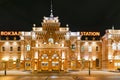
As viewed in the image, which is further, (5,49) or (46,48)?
(5,49)

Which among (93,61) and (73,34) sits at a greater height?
(73,34)

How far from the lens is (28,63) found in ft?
319

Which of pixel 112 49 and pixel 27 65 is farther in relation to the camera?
pixel 27 65

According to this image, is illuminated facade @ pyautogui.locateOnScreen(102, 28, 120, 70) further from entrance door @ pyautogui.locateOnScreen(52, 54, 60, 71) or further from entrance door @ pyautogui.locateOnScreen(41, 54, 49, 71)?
entrance door @ pyautogui.locateOnScreen(41, 54, 49, 71)

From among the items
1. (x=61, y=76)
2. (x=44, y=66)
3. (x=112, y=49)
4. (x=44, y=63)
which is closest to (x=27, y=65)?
(x=44, y=63)

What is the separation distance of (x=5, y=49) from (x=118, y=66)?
38619 mm

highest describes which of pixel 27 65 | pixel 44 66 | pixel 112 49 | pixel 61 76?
pixel 112 49

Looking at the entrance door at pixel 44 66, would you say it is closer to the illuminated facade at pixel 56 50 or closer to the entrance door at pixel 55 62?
the illuminated facade at pixel 56 50

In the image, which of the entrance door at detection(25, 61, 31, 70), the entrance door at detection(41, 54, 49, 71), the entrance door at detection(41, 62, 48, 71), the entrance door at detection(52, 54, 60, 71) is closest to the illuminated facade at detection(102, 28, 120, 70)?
the entrance door at detection(52, 54, 60, 71)

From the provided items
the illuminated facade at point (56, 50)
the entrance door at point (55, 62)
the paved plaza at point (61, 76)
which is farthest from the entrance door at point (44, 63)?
the paved plaza at point (61, 76)

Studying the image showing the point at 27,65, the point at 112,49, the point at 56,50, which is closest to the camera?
the point at 56,50

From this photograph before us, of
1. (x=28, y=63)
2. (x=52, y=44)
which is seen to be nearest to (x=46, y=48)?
(x=52, y=44)

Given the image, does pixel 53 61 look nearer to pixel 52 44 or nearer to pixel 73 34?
pixel 52 44

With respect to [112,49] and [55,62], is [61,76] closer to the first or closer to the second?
[55,62]
